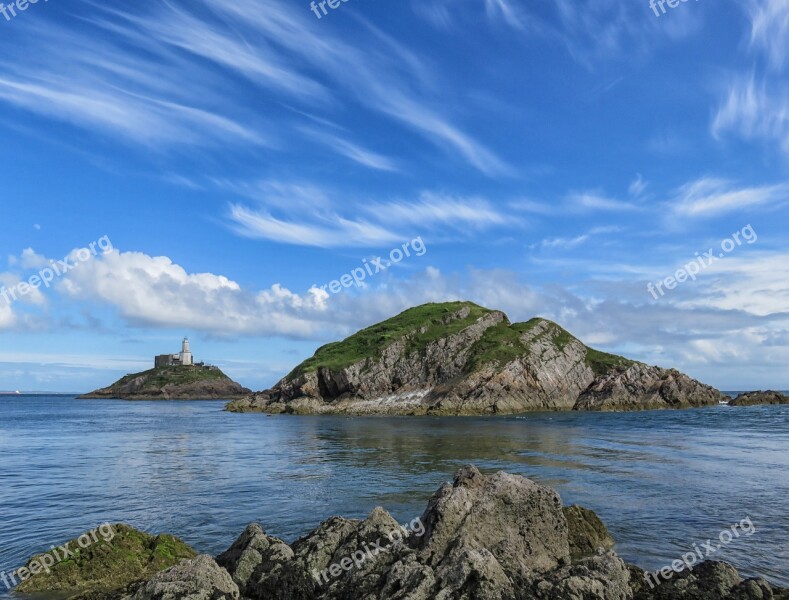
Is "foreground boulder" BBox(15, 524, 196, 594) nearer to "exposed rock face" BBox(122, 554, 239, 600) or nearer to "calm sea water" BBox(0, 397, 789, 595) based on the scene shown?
"calm sea water" BBox(0, 397, 789, 595)

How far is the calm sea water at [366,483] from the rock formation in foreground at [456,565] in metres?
4.13

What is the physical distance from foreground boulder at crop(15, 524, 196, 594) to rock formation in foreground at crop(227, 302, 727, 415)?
337ft

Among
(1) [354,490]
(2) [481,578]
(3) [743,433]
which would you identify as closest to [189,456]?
(1) [354,490]

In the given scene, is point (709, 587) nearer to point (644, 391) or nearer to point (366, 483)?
point (366, 483)

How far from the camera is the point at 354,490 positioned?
29.9 meters

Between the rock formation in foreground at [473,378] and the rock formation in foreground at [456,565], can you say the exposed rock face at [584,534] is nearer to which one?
the rock formation in foreground at [456,565]

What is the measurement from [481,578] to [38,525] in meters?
20.2

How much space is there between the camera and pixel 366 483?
31.9 m

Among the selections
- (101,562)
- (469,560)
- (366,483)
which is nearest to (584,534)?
(469,560)

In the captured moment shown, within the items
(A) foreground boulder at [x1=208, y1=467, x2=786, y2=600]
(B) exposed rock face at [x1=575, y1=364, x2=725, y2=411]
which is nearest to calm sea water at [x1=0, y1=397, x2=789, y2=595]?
(A) foreground boulder at [x1=208, y1=467, x2=786, y2=600]

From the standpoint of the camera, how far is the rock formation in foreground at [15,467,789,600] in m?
Answer: 11.7

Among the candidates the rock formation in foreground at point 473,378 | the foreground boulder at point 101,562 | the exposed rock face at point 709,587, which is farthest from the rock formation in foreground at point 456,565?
the rock formation in foreground at point 473,378

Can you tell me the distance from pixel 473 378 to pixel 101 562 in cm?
11486

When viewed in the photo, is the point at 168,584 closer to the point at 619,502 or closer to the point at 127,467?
the point at 619,502
